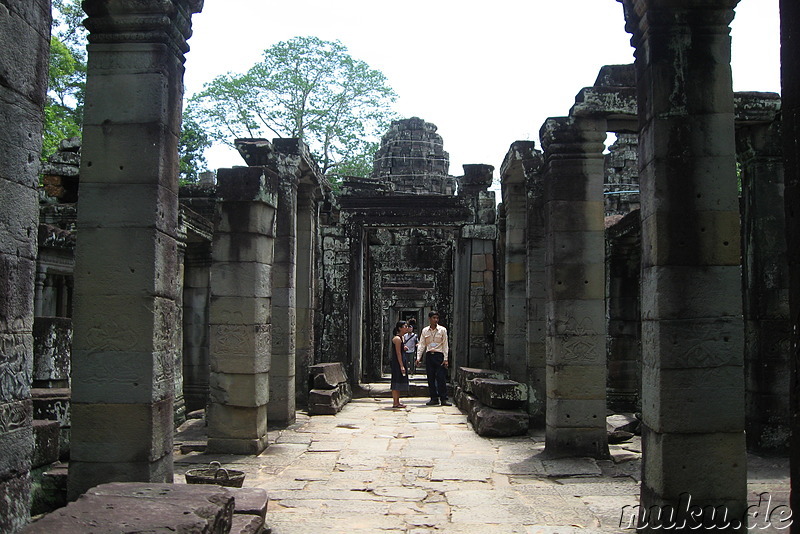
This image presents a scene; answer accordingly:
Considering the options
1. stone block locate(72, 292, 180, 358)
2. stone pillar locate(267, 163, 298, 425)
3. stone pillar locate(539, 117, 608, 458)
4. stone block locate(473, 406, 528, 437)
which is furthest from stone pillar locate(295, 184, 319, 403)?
stone block locate(72, 292, 180, 358)

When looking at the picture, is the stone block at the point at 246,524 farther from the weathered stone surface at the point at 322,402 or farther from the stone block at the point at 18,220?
the weathered stone surface at the point at 322,402

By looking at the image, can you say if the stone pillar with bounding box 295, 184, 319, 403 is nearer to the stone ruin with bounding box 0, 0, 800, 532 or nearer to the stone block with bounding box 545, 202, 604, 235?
the stone ruin with bounding box 0, 0, 800, 532

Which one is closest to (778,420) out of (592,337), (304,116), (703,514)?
(592,337)

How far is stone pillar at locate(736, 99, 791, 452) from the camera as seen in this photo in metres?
8.68

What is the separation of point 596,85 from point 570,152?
2.63 ft

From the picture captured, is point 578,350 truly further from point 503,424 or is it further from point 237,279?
point 237,279

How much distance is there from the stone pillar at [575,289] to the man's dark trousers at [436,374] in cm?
549

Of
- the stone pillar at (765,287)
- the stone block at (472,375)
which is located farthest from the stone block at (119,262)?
the stone block at (472,375)

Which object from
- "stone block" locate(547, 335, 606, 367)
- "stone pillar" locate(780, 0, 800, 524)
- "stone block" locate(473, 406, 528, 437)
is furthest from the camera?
"stone block" locate(473, 406, 528, 437)

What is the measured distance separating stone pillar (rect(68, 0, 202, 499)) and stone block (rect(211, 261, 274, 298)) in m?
3.02

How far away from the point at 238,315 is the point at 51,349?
7.06 feet

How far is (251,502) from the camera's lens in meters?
5.36

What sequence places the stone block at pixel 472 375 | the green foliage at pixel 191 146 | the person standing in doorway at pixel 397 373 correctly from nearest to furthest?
the stone block at pixel 472 375, the person standing in doorway at pixel 397 373, the green foliage at pixel 191 146

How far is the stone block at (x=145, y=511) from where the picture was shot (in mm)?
3664
